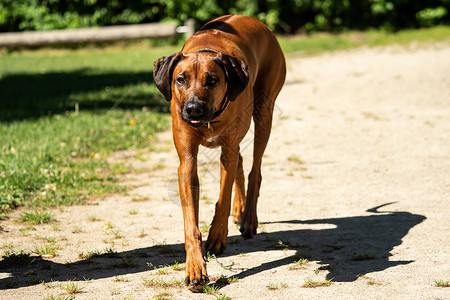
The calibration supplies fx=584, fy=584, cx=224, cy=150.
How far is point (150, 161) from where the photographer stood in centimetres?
696

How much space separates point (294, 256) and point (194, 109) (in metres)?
1.41

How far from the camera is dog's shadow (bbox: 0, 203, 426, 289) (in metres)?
3.89

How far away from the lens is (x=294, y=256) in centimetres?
418

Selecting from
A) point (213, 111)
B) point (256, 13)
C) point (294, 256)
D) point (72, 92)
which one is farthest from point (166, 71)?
point (256, 13)

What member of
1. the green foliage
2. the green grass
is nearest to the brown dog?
the green grass

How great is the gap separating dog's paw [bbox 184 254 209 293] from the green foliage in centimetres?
1511

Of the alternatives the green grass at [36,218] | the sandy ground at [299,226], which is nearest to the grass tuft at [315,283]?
the sandy ground at [299,226]

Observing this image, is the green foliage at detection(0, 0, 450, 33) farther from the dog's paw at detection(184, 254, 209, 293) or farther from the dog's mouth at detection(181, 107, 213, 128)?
the dog's paw at detection(184, 254, 209, 293)

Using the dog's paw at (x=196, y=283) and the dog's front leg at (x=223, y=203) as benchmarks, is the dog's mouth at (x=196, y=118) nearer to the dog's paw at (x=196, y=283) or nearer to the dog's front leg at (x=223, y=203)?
the dog's front leg at (x=223, y=203)

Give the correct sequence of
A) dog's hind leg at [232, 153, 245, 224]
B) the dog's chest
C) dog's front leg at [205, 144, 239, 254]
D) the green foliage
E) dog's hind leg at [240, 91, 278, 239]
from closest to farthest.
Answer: the dog's chest, dog's front leg at [205, 144, 239, 254], dog's hind leg at [240, 91, 278, 239], dog's hind leg at [232, 153, 245, 224], the green foliage

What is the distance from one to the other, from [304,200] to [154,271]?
203 cm

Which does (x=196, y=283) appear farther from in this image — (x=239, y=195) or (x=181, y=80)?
(x=239, y=195)

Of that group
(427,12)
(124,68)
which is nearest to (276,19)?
(427,12)

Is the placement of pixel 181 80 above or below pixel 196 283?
above
